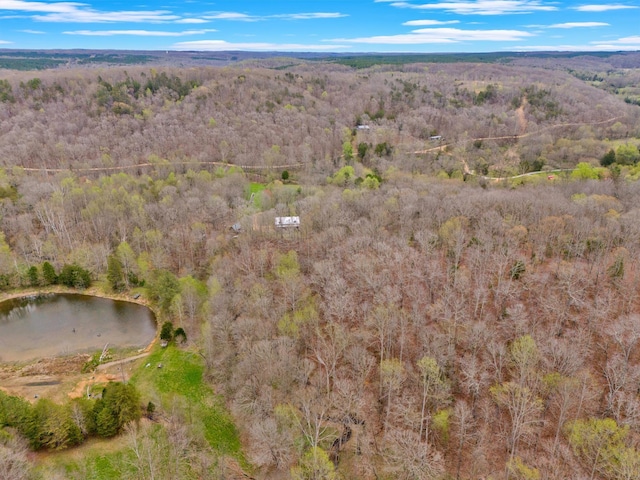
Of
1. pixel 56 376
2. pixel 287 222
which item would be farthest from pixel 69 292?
pixel 287 222

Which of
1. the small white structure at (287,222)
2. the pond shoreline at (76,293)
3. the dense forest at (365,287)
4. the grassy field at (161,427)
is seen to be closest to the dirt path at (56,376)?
the grassy field at (161,427)

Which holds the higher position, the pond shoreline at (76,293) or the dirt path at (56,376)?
the pond shoreline at (76,293)

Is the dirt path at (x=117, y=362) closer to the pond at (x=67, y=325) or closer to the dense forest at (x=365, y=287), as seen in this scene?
the pond at (x=67, y=325)

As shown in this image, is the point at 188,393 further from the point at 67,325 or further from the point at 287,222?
the point at 287,222

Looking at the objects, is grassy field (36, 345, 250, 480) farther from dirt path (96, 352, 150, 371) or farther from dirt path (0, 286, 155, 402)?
dirt path (0, 286, 155, 402)

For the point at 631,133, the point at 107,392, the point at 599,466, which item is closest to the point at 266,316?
the point at 107,392

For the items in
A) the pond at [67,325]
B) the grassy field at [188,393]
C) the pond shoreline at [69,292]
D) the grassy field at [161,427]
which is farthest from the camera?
the pond shoreline at [69,292]
